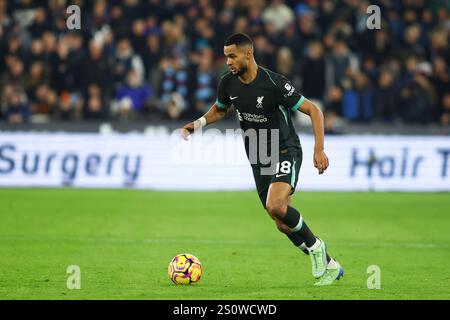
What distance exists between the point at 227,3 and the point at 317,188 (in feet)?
18.1

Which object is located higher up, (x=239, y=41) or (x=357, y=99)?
(x=239, y=41)

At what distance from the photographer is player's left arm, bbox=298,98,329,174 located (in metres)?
8.46

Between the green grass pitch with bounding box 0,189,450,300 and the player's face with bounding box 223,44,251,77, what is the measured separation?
2006 mm

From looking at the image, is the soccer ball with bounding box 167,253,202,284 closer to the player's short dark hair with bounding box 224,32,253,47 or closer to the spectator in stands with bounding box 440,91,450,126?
the player's short dark hair with bounding box 224,32,253,47

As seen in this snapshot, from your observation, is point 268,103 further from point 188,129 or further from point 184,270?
point 184,270

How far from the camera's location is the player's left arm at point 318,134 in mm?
8461

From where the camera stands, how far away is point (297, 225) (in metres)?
8.81

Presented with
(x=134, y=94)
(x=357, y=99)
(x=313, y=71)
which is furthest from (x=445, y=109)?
(x=134, y=94)

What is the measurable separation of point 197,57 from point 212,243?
8.85 m

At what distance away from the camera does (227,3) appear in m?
21.6

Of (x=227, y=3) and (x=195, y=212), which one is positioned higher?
(x=227, y=3)

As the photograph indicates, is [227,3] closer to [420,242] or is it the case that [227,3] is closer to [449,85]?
[449,85]
